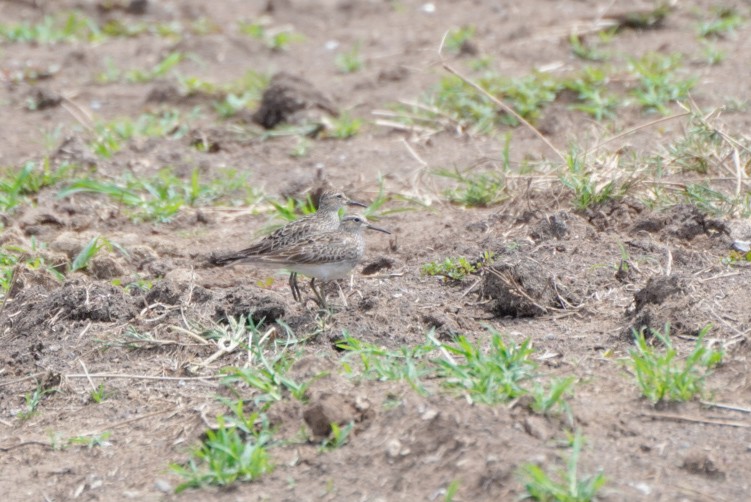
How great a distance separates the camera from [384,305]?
6.79m

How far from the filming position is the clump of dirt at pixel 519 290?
264 inches

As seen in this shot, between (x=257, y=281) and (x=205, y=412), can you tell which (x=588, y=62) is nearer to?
(x=257, y=281)

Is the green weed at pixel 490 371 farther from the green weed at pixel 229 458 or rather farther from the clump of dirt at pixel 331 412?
the green weed at pixel 229 458

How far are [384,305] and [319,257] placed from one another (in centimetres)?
58

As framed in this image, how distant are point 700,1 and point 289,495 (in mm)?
A: 10022

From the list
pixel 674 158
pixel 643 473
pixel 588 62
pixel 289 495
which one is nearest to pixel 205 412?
pixel 289 495

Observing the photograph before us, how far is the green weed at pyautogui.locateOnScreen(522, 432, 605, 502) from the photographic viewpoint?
14.8 feet

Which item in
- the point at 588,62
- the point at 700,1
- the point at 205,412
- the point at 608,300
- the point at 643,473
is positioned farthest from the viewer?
the point at 700,1

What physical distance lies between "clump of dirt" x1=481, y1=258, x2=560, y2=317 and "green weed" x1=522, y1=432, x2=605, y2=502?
207 cm

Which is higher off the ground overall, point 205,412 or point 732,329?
point 732,329

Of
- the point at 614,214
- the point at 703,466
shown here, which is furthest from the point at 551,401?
the point at 614,214

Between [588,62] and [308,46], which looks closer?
[588,62]

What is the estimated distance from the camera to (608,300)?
22.4 ft

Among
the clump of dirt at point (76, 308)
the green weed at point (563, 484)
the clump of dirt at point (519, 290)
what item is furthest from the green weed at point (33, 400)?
the green weed at point (563, 484)
